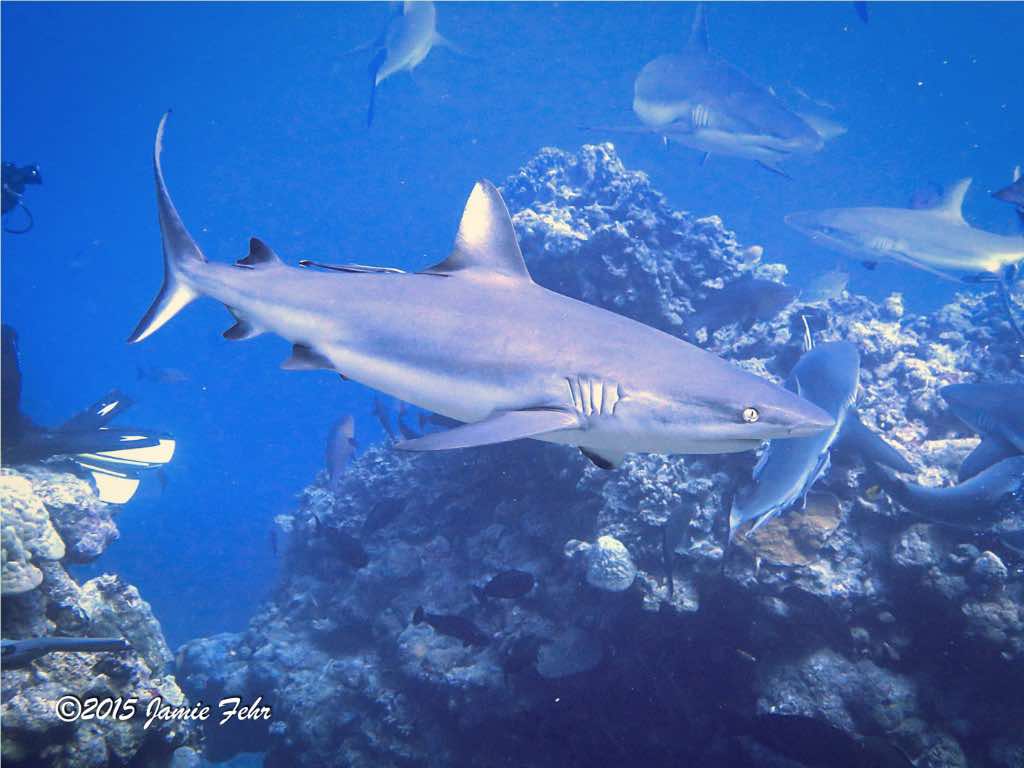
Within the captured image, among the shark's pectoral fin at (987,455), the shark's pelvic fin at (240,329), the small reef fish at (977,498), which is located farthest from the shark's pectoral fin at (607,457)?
the shark's pectoral fin at (987,455)

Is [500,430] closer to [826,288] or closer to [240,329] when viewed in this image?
[240,329]

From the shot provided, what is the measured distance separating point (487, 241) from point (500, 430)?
158cm

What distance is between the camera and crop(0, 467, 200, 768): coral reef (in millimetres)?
4027

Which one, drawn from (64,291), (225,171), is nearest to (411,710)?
(225,171)

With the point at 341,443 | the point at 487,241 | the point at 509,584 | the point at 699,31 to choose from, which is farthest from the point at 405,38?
the point at 509,584

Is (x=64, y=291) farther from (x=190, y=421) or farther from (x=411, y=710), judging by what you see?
(x=411, y=710)

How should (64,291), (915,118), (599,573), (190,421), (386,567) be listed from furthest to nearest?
1. (64,291)
2. (190,421)
3. (915,118)
4. (386,567)
5. (599,573)

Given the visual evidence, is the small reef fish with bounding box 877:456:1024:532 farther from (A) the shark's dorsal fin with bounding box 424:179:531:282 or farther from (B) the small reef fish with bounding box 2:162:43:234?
(B) the small reef fish with bounding box 2:162:43:234

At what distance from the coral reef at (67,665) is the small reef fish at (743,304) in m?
8.13

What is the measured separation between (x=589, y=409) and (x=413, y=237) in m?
84.5

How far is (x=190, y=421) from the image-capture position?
72250 mm

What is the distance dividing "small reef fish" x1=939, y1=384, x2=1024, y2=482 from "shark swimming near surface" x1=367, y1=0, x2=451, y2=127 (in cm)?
1122

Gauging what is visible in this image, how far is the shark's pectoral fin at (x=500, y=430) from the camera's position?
214cm

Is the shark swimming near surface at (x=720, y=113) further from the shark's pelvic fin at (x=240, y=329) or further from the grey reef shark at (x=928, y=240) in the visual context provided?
the shark's pelvic fin at (x=240, y=329)
